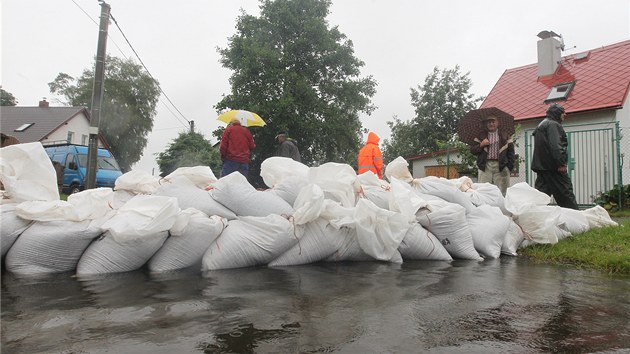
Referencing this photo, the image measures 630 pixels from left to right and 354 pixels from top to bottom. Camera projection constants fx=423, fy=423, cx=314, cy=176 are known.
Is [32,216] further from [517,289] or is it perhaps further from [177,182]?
[517,289]

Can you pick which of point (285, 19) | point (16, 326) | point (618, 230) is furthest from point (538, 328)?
point (285, 19)

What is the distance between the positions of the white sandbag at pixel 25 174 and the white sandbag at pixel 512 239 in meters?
3.31

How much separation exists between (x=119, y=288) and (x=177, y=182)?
125cm

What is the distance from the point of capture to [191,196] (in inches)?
118

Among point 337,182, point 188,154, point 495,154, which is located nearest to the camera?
point 337,182

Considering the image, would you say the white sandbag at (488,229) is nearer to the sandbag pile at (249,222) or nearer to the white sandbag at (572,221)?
the sandbag pile at (249,222)

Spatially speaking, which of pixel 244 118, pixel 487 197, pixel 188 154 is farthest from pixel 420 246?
pixel 188 154

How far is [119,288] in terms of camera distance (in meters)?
2.07

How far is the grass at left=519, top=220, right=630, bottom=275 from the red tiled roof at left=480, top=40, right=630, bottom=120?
8.81 meters

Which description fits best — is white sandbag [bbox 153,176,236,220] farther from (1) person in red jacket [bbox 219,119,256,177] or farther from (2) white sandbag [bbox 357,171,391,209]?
(1) person in red jacket [bbox 219,119,256,177]

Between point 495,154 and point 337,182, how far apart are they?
2.84m

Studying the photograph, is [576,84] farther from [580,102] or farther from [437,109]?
[437,109]

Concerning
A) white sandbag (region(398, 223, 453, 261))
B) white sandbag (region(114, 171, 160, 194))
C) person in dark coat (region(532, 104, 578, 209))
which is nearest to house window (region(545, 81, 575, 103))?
person in dark coat (region(532, 104, 578, 209))

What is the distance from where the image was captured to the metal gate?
7.93 metres
